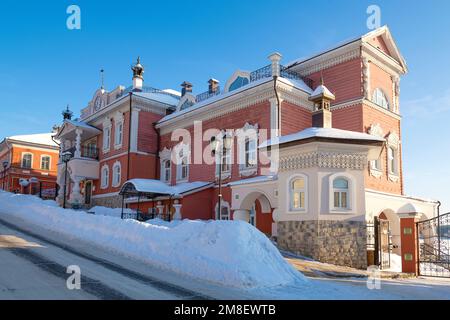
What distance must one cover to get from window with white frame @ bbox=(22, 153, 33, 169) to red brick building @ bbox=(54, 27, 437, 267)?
14.7 meters

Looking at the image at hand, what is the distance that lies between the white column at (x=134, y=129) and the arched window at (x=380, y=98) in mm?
14760

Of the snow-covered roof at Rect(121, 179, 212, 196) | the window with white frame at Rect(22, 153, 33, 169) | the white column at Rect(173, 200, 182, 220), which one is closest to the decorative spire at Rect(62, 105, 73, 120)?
the window with white frame at Rect(22, 153, 33, 169)

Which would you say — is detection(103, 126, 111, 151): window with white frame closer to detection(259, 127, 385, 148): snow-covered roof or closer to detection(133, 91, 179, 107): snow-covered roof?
detection(133, 91, 179, 107): snow-covered roof

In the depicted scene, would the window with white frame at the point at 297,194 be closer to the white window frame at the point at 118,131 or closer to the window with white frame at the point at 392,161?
the window with white frame at the point at 392,161

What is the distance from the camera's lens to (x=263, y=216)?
1936 centimetres

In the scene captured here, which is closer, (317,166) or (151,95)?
(317,166)

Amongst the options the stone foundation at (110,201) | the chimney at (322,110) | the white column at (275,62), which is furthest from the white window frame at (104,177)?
the chimney at (322,110)

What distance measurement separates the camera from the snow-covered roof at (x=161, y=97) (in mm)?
27120

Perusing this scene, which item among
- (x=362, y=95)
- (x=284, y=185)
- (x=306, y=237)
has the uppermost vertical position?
(x=362, y=95)

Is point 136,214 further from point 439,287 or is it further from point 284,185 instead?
point 439,287

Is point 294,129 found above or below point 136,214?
above
